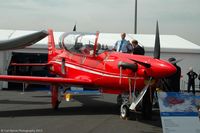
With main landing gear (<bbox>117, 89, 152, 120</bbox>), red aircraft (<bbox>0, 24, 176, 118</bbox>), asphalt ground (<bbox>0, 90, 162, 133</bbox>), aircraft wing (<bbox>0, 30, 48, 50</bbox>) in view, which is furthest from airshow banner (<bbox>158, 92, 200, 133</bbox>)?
main landing gear (<bbox>117, 89, 152, 120</bbox>)

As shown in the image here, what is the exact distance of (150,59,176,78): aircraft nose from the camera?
8.20m

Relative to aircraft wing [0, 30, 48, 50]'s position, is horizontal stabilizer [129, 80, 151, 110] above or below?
below

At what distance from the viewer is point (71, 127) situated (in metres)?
7.94

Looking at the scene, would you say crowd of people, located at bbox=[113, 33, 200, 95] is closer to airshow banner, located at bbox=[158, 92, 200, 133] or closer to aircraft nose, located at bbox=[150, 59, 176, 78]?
aircraft nose, located at bbox=[150, 59, 176, 78]

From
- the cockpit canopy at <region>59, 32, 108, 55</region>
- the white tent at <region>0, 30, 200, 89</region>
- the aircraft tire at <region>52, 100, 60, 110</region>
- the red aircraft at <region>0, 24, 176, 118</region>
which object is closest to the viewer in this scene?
the red aircraft at <region>0, 24, 176, 118</region>

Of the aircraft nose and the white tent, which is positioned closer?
the aircraft nose

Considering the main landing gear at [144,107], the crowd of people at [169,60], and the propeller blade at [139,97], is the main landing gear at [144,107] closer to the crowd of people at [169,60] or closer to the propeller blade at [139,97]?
the propeller blade at [139,97]

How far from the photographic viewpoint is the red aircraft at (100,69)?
8.77m

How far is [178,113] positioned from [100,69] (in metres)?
4.90

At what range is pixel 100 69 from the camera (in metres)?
10.2

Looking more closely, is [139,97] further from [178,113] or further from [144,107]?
[178,113]

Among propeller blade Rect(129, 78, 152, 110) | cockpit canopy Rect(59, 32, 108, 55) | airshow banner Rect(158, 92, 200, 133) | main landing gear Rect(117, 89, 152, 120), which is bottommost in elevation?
main landing gear Rect(117, 89, 152, 120)

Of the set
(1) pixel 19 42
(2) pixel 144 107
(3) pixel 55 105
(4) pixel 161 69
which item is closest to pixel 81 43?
(3) pixel 55 105

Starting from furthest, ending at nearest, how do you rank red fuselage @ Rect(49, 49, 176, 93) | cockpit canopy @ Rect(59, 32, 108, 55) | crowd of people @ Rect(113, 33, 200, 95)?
cockpit canopy @ Rect(59, 32, 108, 55), crowd of people @ Rect(113, 33, 200, 95), red fuselage @ Rect(49, 49, 176, 93)
